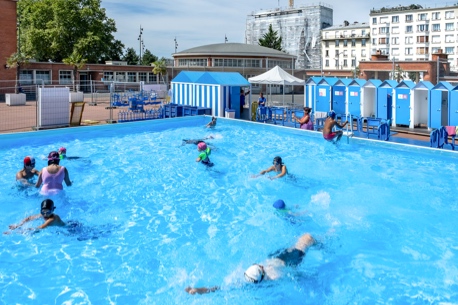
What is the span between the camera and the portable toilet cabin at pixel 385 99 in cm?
1964

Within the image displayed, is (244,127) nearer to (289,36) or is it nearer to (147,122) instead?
(147,122)

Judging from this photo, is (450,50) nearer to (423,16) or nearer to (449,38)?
(449,38)

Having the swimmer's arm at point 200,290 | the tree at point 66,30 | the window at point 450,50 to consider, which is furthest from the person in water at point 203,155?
the window at point 450,50

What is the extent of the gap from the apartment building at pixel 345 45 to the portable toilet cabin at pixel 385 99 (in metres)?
70.4

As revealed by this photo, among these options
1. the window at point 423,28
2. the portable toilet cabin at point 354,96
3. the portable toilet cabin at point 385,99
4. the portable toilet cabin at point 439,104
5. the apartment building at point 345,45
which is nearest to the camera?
the portable toilet cabin at point 439,104

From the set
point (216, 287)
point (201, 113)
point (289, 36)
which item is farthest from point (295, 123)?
point (289, 36)

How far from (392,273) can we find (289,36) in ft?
341

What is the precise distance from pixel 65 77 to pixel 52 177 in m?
41.0

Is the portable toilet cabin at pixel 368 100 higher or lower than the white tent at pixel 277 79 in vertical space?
lower

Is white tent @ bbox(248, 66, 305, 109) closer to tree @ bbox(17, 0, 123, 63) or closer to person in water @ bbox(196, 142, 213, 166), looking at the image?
person in water @ bbox(196, 142, 213, 166)

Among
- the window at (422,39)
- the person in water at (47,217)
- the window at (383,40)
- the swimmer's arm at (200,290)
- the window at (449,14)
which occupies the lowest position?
the swimmer's arm at (200,290)

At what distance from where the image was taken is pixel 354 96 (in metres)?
21.0

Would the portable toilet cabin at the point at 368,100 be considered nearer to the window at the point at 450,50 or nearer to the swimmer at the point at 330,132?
the swimmer at the point at 330,132

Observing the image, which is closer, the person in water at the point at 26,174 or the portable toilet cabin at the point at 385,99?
the person in water at the point at 26,174
